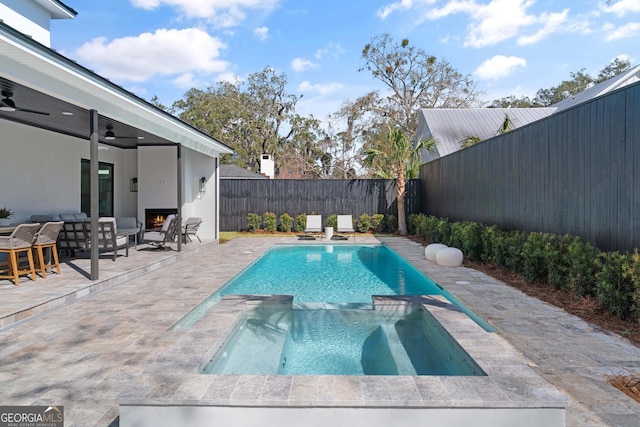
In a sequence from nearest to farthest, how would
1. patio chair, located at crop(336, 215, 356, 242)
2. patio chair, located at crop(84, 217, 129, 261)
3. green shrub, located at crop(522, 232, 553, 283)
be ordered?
green shrub, located at crop(522, 232, 553, 283) → patio chair, located at crop(84, 217, 129, 261) → patio chair, located at crop(336, 215, 356, 242)

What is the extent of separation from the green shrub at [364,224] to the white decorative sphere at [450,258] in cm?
687

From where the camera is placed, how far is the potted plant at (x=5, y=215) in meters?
6.38

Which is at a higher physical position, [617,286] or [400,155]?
[400,155]

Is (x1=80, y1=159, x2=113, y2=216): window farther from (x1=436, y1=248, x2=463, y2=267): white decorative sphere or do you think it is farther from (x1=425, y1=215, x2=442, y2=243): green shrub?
(x1=425, y1=215, x2=442, y2=243): green shrub

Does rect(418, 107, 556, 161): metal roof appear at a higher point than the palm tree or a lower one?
higher

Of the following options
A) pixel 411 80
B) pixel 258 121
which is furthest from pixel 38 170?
pixel 411 80

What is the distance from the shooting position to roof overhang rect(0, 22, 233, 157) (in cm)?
394

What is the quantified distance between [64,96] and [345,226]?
32.6 ft

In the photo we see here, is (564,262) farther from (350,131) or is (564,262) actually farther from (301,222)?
(350,131)

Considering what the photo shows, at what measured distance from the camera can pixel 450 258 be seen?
7.61 meters

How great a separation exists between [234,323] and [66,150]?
7882mm

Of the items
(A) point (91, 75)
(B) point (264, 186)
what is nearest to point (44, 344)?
(A) point (91, 75)

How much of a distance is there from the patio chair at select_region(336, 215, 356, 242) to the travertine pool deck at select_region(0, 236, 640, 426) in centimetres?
733

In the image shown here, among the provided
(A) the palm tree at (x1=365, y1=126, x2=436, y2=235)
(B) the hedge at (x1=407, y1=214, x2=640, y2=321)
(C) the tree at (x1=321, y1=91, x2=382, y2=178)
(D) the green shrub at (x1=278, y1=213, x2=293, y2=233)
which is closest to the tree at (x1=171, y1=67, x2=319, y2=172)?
(C) the tree at (x1=321, y1=91, x2=382, y2=178)
